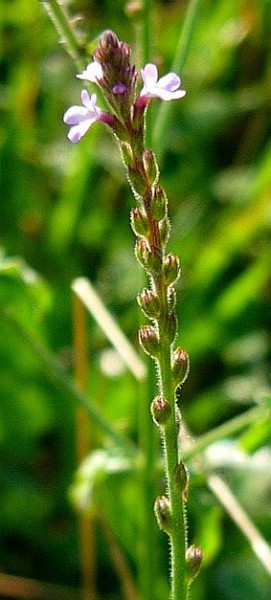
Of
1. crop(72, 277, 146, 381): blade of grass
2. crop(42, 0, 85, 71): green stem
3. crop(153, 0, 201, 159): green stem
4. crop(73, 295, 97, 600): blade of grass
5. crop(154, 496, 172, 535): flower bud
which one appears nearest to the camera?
crop(154, 496, 172, 535): flower bud

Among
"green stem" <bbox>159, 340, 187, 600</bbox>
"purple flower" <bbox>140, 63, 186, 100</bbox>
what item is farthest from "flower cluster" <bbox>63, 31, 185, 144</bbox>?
"green stem" <bbox>159, 340, 187, 600</bbox>

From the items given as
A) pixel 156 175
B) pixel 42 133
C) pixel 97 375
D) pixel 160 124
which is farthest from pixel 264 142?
pixel 156 175

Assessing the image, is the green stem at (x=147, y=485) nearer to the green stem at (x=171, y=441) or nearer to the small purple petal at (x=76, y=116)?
the green stem at (x=171, y=441)

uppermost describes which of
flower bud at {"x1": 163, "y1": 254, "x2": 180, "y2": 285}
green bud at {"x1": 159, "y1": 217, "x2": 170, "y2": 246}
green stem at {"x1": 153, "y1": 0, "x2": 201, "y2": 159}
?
green stem at {"x1": 153, "y1": 0, "x2": 201, "y2": 159}

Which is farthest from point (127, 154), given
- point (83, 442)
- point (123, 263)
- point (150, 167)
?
point (123, 263)

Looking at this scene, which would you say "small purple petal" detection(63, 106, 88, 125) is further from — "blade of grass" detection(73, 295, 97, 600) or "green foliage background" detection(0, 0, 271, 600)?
"blade of grass" detection(73, 295, 97, 600)

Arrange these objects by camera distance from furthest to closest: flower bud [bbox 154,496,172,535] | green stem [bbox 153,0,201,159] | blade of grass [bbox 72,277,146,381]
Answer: blade of grass [bbox 72,277,146,381], green stem [bbox 153,0,201,159], flower bud [bbox 154,496,172,535]

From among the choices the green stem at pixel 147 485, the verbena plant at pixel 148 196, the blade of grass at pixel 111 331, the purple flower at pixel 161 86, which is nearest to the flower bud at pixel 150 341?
the verbena plant at pixel 148 196
